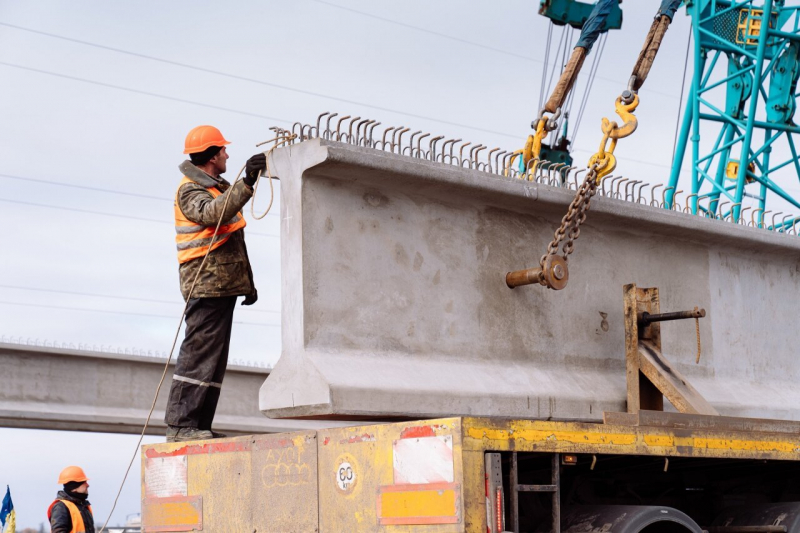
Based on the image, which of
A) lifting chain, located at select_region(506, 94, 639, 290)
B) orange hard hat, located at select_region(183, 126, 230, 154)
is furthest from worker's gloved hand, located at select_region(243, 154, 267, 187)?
lifting chain, located at select_region(506, 94, 639, 290)

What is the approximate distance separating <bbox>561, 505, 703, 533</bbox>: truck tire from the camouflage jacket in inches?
93.0

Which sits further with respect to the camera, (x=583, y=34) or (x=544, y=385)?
(x=583, y=34)

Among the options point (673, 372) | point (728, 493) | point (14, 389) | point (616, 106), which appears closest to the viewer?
point (728, 493)

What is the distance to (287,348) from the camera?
249 inches

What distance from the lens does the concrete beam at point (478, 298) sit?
20.8ft

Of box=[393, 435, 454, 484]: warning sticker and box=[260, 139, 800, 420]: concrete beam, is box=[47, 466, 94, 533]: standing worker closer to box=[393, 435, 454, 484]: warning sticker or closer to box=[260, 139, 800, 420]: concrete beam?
box=[260, 139, 800, 420]: concrete beam

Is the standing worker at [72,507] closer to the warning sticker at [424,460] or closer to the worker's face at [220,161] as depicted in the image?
Result: the worker's face at [220,161]

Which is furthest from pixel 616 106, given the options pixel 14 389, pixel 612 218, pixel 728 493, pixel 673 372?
pixel 14 389

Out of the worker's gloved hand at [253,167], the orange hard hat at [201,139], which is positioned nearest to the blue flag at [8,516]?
the orange hard hat at [201,139]

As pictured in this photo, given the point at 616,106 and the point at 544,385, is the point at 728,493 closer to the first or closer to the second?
the point at 544,385

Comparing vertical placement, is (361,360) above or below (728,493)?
above

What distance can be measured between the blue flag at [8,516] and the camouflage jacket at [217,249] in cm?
739

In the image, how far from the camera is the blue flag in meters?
12.5

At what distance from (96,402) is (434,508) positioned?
1897 centimetres
